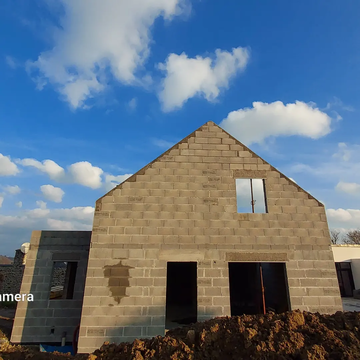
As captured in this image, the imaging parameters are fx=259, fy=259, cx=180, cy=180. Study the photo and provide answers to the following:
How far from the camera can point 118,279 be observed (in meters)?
7.77

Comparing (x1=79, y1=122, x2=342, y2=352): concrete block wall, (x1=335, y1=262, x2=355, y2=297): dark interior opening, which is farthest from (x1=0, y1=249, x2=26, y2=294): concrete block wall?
(x1=335, y1=262, x2=355, y2=297): dark interior opening

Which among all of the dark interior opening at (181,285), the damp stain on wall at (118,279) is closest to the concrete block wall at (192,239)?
the damp stain on wall at (118,279)

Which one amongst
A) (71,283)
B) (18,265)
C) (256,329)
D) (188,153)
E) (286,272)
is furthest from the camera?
(18,265)

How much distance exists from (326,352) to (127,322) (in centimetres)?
513

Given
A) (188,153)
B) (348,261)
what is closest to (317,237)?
(188,153)

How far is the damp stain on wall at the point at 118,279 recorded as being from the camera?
7637 millimetres

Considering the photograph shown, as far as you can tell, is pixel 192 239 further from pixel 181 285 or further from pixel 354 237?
pixel 354 237

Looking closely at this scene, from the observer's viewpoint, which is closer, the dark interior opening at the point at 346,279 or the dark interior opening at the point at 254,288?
the dark interior opening at the point at 254,288

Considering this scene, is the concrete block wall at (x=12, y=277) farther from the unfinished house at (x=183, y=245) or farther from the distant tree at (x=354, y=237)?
the distant tree at (x=354, y=237)

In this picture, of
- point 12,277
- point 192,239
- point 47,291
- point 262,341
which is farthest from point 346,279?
point 12,277

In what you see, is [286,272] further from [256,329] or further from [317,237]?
[256,329]

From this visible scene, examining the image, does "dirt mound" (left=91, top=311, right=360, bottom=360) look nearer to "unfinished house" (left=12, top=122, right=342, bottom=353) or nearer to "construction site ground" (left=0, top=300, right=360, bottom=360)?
"construction site ground" (left=0, top=300, right=360, bottom=360)

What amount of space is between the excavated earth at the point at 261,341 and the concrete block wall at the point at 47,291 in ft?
13.9

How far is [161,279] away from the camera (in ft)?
25.6
